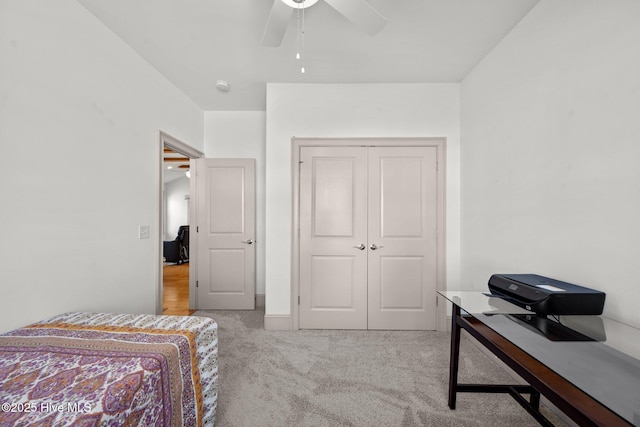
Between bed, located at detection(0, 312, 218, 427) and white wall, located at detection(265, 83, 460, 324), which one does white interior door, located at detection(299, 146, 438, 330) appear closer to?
white wall, located at detection(265, 83, 460, 324)

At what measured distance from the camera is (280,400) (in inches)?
67.9

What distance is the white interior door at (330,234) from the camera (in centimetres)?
280

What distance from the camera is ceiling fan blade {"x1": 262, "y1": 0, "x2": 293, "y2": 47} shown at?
4.84 feet

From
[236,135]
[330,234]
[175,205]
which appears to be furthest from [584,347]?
[175,205]

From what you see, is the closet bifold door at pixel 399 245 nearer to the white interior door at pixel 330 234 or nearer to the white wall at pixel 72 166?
the white interior door at pixel 330 234

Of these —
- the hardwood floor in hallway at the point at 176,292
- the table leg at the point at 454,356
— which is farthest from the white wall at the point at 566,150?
the hardwood floor in hallway at the point at 176,292

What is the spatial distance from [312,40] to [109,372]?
8.09ft

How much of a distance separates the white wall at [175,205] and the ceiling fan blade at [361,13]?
27.0 feet

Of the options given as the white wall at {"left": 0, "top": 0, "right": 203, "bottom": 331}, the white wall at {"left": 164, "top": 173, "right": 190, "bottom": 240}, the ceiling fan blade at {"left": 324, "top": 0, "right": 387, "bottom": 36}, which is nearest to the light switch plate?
the white wall at {"left": 0, "top": 0, "right": 203, "bottom": 331}

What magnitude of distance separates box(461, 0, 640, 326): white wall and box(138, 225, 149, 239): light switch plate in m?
3.10

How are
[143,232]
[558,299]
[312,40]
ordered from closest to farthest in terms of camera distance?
[558,299] < [312,40] < [143,232]

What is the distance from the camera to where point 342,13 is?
59.5 inches

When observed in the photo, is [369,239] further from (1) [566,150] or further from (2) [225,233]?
(2) [225,233]

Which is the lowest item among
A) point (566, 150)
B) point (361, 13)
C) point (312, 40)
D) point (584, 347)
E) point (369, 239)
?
point (584, 347)
